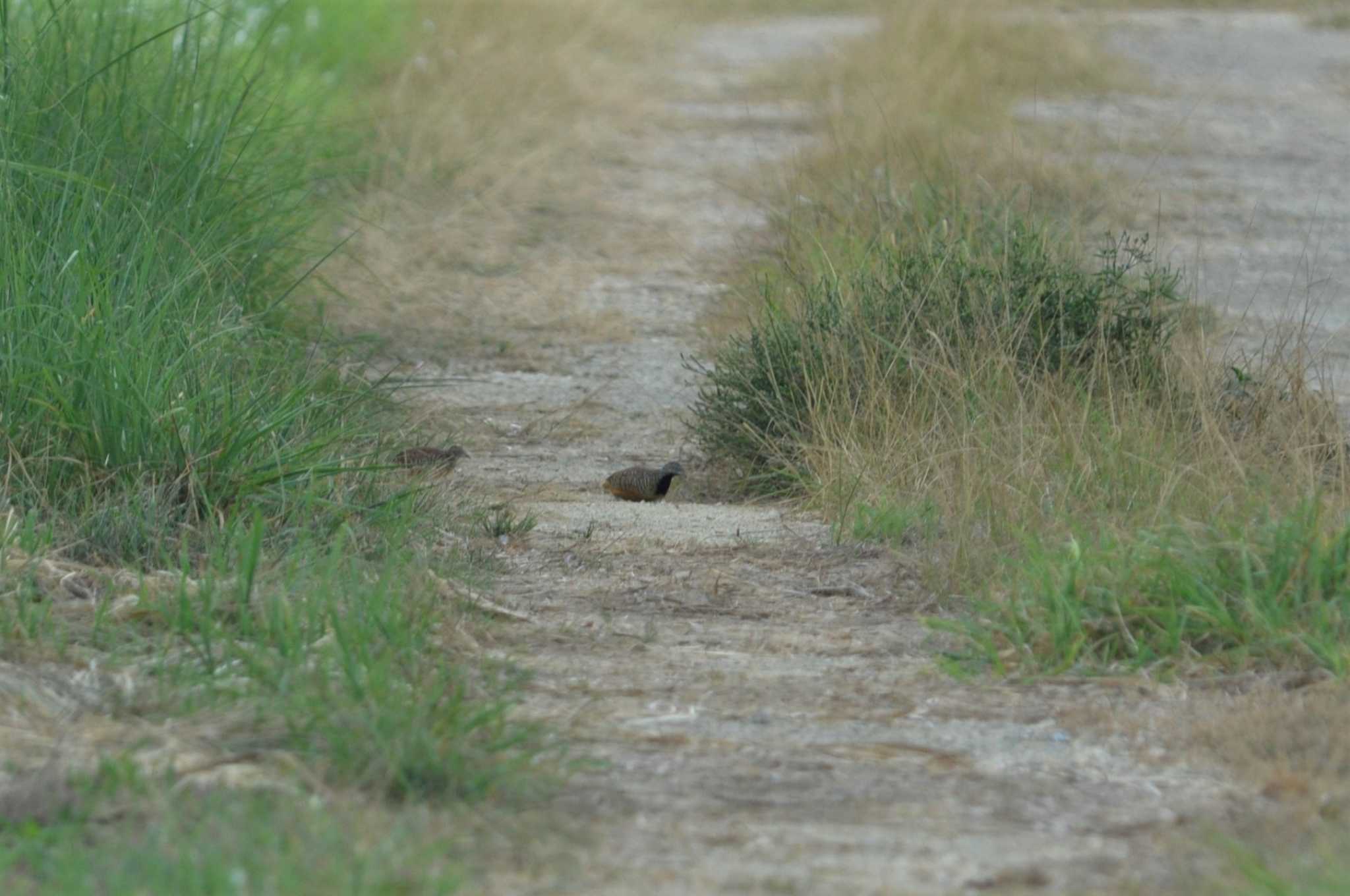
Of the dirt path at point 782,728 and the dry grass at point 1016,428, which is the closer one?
the dirt path at point 782,728

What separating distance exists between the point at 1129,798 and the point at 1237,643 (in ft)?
2.06

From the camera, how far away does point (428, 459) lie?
4484mm

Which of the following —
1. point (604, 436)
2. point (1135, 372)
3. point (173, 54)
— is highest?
point (173, 54)

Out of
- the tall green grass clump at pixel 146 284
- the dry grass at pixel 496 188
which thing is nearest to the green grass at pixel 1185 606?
the tall green grass clump at pixel 146 284

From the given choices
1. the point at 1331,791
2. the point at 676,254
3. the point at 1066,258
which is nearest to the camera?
the point at 1331,791

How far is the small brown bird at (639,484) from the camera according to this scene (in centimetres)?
459

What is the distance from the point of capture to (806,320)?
16.1ft

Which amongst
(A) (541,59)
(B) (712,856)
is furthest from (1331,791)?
(A) (541,59)

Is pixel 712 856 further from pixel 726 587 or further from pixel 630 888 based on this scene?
pixel 726 587

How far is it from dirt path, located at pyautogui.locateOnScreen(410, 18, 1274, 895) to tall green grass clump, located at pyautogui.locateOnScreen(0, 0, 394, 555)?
0.64 m

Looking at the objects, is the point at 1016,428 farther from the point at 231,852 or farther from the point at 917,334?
the point at 231,852

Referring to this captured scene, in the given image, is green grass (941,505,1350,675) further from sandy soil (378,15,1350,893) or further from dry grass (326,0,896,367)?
dry grass (326,0,896,367)

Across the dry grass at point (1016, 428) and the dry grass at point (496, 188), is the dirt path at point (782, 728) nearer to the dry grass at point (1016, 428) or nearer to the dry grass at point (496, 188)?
the dry grass at point (1016, 428)

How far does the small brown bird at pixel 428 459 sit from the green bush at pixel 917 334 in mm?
779
